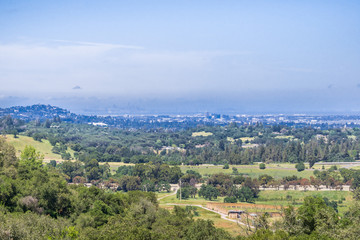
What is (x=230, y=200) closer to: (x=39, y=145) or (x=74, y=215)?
(x=74, y=215)

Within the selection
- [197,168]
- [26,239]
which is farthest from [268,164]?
[26,239]

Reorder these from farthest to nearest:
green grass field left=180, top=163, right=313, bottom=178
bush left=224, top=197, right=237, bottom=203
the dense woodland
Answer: green grass field left=180, top=163, right=313, bottom=178
bush left=224, top=197, right=237, bottom=203
the dense woodland

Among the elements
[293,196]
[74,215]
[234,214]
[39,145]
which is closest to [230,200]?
[293,196]

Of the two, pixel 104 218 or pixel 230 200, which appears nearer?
pixel 104 218

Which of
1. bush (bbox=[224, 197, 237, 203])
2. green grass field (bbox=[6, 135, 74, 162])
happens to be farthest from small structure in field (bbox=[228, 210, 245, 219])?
green grass field (bbox=[6, 135, 74, 162])

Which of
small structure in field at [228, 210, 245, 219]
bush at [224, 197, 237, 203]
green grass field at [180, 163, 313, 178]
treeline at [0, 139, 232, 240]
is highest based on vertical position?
treeline at [0, 139, 232, 240]

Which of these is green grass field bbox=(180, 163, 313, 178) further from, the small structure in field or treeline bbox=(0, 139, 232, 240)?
treeline bbox=(0, 139, 232, 240)

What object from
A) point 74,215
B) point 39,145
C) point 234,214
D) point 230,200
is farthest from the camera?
point 39,145

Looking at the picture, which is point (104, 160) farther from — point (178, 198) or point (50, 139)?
point (178, 198)

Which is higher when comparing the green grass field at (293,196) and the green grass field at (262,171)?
the green grass field at (293,196)

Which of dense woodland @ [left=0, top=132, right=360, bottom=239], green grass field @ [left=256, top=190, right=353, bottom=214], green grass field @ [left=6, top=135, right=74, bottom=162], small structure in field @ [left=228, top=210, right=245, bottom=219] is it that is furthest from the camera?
green grass field @ [left=6, top=135, right=74, bottom=162]

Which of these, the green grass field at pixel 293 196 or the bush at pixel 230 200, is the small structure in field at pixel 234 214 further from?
the bush at pixel 230 200

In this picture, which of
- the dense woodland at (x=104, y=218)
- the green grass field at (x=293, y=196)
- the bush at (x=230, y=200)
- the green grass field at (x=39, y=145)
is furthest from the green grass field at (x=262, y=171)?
the dense woodland at (x=104, y=218)
